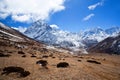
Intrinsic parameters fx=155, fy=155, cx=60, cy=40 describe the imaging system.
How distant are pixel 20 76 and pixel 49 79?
14.7 feet

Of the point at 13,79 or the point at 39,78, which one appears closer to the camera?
the point at 13,79

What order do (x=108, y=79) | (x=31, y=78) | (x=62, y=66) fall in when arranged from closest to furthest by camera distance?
1. (x=31, y=78)
2. (x=108, y=79)
3. (x=62, y=66)

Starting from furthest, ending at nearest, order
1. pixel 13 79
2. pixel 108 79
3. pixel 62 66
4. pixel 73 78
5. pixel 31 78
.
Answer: pixel 62 66
pixel 108 79
pixel 73 78
pixel 31 78
pixel 13 79

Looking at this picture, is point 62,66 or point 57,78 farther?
point 62,66

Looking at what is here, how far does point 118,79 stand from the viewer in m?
29.1

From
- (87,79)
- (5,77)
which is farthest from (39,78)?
(87,79)

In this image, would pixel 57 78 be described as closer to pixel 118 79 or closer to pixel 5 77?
pixel 5 77

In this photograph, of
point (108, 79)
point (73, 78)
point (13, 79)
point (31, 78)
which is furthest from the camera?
point (108, 79)

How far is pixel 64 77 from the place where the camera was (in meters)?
25.5

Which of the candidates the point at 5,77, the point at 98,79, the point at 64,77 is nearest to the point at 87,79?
the point at 98,79

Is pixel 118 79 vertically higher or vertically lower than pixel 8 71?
lower

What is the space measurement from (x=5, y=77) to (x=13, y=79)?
141cm

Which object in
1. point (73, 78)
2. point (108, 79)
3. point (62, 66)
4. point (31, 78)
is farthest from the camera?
point (62, 66)

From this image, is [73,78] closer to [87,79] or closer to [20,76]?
[87,79]
